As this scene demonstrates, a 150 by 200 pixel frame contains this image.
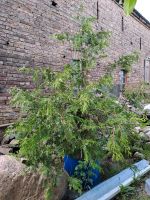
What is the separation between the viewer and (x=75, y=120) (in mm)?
3613

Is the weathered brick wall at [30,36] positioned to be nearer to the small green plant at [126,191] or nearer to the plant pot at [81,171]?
the plant pot at [81,171]

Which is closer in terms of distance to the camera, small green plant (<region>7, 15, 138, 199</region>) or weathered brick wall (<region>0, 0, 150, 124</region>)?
small green plant (<region>7, 15, 138, 199</region>)

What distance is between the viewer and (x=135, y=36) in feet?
41.8

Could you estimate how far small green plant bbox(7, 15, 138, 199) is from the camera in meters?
3.22

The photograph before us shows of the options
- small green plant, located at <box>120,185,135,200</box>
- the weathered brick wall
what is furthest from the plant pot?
the weathered brick wall

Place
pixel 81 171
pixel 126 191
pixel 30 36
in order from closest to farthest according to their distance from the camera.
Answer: pixel 81 171, pixel 126 191, pixel 30 36

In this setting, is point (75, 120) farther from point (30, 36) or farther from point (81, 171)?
point (30, 36)

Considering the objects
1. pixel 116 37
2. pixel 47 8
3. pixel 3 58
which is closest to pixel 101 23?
pixel 116 37

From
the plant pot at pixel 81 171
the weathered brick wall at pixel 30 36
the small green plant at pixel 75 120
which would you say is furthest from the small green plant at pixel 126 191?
the weathered brick wall at pixel 30 36

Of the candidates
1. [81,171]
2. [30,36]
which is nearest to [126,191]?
[81,171]

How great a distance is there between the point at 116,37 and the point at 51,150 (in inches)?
329

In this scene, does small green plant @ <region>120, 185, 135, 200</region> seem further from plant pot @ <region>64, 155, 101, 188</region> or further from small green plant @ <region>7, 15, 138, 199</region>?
small green plant @ <region>7, 15, 138, 199</region>

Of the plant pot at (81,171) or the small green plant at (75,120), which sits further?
the plant pot at (81,171)

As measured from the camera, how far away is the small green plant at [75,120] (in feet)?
10.6
